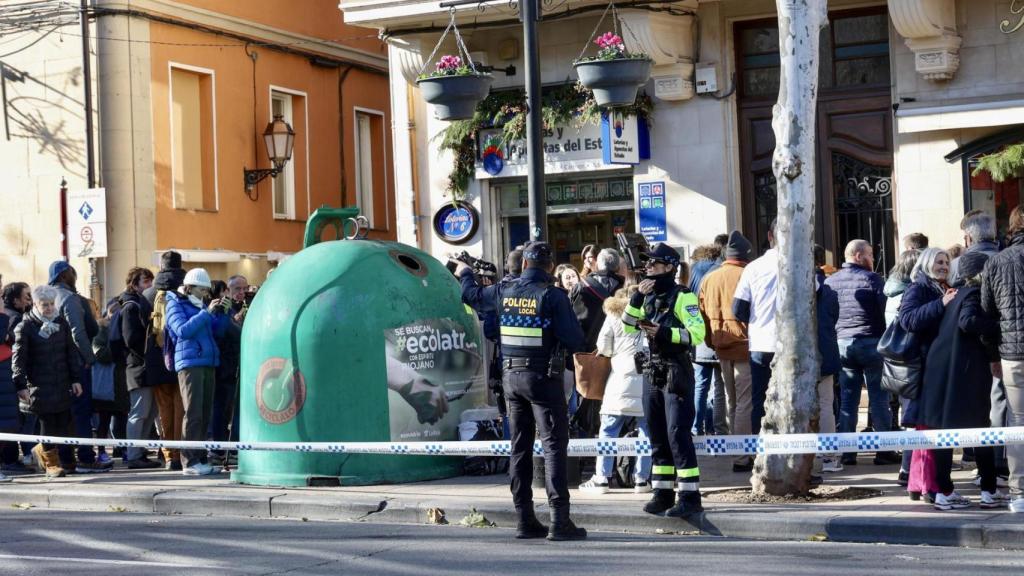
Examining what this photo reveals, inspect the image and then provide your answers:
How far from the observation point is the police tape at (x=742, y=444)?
9281 millimetres

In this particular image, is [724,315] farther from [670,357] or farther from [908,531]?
[908,531]

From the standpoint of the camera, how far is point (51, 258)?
22.2m

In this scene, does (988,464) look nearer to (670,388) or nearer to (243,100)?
(670,388)

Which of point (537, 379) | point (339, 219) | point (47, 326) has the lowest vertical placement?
point (537, 379)

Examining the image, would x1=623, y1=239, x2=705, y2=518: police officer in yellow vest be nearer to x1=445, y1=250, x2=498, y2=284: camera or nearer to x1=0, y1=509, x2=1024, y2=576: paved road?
x1=0, y1=509, x2=1024, y2=576: paved road

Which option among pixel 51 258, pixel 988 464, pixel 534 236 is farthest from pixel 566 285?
pixel 51 258

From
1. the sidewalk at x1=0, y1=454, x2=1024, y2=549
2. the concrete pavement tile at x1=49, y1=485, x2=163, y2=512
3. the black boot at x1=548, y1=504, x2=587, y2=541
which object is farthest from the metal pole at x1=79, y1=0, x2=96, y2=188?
the black boot at x1=548, y1=504, x2=587, y2=541

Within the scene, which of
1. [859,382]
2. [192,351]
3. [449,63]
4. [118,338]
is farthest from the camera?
[449,63]

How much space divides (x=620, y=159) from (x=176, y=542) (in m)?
8.79

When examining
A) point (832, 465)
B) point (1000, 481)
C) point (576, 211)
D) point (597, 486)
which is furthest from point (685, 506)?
point (576, 211)

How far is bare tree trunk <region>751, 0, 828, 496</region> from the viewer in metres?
10.3

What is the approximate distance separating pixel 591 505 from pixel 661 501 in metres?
0.61

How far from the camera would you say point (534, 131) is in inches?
493

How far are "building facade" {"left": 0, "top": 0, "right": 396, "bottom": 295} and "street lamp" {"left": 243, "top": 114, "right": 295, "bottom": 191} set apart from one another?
0.19m
